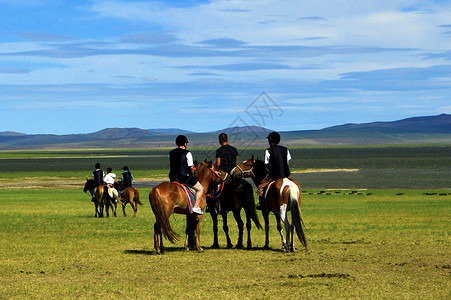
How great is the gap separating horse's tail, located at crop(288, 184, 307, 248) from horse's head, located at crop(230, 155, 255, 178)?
1211mm

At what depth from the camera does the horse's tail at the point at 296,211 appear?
16625 mm

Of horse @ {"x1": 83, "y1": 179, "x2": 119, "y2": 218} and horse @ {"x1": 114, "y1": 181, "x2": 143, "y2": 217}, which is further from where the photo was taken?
horse @ {"x1": 114, "y1": 181, "x2": 143, "y2": 217}

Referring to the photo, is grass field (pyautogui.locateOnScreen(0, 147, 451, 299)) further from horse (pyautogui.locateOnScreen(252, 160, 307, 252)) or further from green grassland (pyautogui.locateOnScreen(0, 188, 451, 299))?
horse (pyautogui.locateOnScreen(252, 160, 307, 252))

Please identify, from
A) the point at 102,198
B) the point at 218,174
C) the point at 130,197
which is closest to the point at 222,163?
the point at 218,174

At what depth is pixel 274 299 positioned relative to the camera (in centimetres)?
1138

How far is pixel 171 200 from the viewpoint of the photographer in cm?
1684

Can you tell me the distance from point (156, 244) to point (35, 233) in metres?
6.63

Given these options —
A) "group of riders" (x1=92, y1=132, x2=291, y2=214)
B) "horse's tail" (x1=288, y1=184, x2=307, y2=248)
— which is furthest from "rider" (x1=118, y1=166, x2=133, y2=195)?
"horse's tail" (x1=288, y1=184, x2=307, y2=248)

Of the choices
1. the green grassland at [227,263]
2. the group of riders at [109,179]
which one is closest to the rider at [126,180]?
the group of riders at [109,179]

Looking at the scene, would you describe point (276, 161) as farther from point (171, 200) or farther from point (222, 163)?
point (171, 200)

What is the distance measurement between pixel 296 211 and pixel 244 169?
1852 mm

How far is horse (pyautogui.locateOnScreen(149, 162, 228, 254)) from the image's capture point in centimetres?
1661

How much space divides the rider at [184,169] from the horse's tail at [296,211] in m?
2.06

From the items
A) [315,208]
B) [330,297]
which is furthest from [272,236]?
[315,208]
